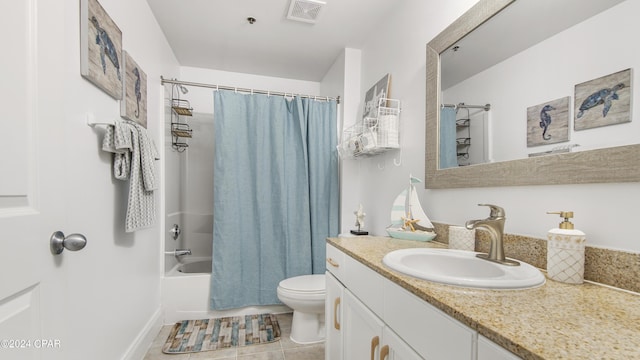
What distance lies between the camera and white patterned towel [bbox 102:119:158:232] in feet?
4.24

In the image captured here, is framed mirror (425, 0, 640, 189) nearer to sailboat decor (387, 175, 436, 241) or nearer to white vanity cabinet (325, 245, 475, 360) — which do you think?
sailboat decor (387, 175, 436, 241)

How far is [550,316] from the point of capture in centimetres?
57

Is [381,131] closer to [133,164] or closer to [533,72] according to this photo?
[533,72]

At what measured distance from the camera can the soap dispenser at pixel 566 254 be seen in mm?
776

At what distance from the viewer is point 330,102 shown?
252 cm

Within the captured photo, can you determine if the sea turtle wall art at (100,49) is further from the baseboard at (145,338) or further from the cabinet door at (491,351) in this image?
the cabinet door at (491,351)

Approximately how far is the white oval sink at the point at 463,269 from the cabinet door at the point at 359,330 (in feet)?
0.78

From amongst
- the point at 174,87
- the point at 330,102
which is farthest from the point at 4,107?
the point at 174,87

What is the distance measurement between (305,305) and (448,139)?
1.36 meters

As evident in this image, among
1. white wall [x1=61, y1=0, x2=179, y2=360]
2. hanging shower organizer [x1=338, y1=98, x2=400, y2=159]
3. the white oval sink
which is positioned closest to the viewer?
the white oval sink

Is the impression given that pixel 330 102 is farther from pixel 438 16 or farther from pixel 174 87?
pixel 174 87

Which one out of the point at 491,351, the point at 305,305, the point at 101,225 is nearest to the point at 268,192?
the point at 305,305

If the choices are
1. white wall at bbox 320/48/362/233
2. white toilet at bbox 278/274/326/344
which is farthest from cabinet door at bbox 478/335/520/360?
white wall at bbox 320/48/362/233

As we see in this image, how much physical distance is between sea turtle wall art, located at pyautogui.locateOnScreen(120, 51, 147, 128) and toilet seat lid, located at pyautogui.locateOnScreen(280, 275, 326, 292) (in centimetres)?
144
